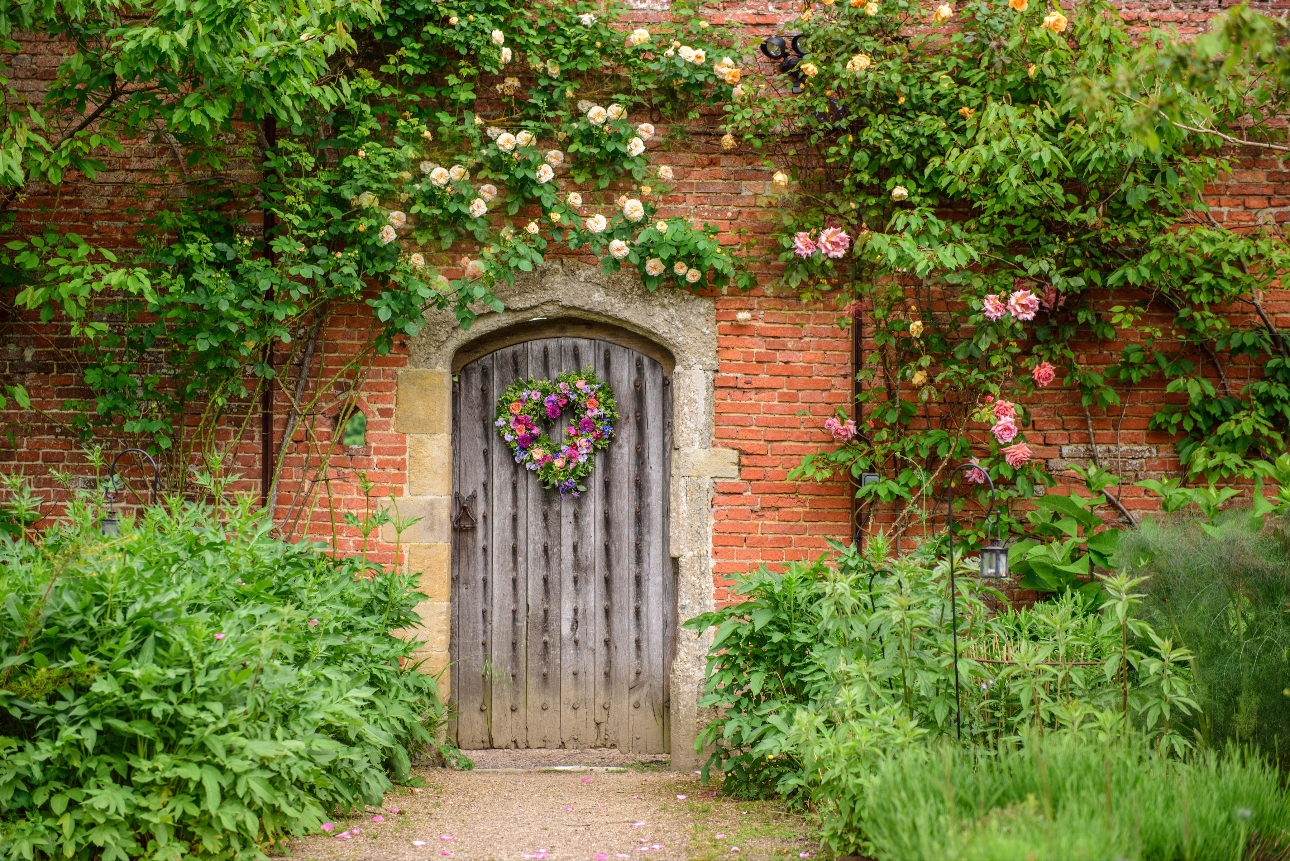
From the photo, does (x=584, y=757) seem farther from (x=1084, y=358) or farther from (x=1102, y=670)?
(x=1084, y=358)

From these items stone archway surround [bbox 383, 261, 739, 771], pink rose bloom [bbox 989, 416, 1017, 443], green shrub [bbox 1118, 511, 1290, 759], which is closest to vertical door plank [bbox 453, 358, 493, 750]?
stone archway surround [bbox 383, 261, 739, 771]

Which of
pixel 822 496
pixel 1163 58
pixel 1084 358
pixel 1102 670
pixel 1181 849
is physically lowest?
pixel 1181 849

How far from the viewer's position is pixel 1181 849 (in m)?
2.50

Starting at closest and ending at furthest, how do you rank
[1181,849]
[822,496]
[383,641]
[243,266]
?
1. [1181,849]
2. [383,641]
3. [243,266]
4. [822,496]

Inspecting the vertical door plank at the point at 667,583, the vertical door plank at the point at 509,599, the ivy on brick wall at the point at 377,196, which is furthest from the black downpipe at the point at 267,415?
the vertical door plank at the point at 667,583

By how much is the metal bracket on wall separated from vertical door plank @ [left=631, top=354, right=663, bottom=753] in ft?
2.80

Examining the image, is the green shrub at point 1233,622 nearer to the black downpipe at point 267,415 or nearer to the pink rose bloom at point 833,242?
the pink rose bloom at point 833,242

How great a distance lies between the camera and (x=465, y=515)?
17.4 ft

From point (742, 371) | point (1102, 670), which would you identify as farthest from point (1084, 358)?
point (1102, 670)

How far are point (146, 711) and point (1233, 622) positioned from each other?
337cm

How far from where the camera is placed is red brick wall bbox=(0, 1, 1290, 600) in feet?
16.7

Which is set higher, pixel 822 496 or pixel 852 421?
pixel 852 421

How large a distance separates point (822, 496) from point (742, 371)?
758 millimetres

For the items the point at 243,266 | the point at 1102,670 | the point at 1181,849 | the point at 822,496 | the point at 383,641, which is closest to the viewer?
the point at 1181,849
